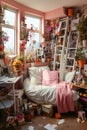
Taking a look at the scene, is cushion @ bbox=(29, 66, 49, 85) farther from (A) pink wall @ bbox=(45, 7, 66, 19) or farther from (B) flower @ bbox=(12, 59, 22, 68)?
(A) pink wall @ bbox=(45, 7, 66, 19)

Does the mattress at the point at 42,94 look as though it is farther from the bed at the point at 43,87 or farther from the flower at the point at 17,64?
the flower at the point at 17,64

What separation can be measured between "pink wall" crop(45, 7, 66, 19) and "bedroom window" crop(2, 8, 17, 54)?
1033mm

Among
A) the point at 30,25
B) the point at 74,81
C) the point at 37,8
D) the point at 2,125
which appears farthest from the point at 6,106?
the point at 37,8

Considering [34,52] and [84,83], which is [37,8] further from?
[84,83]

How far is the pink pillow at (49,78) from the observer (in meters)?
3.97

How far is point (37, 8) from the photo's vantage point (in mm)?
4363

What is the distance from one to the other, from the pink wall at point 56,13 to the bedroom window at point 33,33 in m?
0.30

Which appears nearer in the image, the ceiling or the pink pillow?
the ceiling

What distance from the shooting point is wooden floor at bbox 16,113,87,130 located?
2871 millimetres

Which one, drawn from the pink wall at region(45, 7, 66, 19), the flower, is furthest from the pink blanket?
the pink wall at region(45, 7, 66, 19)

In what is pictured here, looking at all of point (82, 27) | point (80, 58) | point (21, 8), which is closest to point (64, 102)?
point (80, 58)

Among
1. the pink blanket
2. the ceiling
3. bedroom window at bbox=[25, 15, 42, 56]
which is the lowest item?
the pink blanket

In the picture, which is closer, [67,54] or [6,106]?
[6,106]

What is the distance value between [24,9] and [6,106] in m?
2.56
